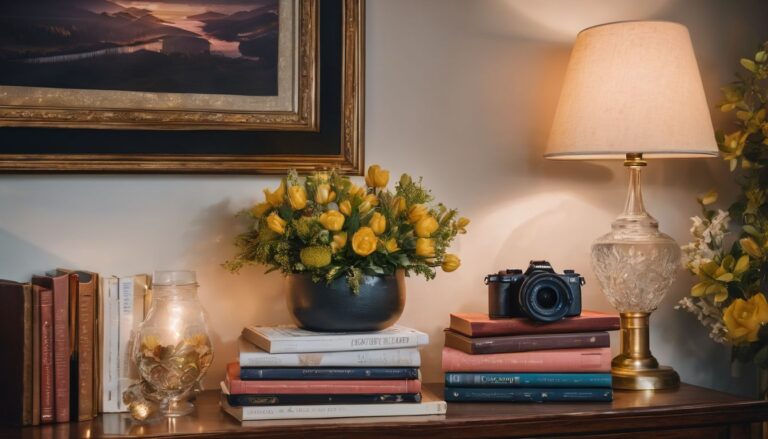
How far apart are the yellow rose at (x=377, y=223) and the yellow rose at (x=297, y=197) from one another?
0.12 m

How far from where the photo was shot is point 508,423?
1.44 meters

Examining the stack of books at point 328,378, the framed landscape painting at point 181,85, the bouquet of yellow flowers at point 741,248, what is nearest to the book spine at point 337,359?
the stack of books at point 328,378

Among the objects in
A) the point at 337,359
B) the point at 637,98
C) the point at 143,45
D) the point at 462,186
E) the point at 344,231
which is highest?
the point at 143,45

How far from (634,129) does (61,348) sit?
44.2 inches

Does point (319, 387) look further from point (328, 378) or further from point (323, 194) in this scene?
point (323, 194)

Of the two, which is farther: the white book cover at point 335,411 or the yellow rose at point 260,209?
the yellow rose at point 260,209

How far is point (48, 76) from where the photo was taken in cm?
162

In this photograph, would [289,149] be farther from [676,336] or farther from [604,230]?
[676,336]

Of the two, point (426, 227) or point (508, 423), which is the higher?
point (426, 227)

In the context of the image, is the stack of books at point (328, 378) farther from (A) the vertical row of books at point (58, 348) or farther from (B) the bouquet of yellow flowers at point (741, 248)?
(B) the bouquet of yellow flowers at point (741, 248)

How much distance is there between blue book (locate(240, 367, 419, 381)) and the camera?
4.69 ft

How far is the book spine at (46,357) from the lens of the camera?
57.0 inches

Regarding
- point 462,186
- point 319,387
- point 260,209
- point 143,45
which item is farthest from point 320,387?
point 143,45

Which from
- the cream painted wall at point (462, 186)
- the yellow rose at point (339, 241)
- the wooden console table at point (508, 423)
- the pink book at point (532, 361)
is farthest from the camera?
the cream painted wall at point (462, 186)
